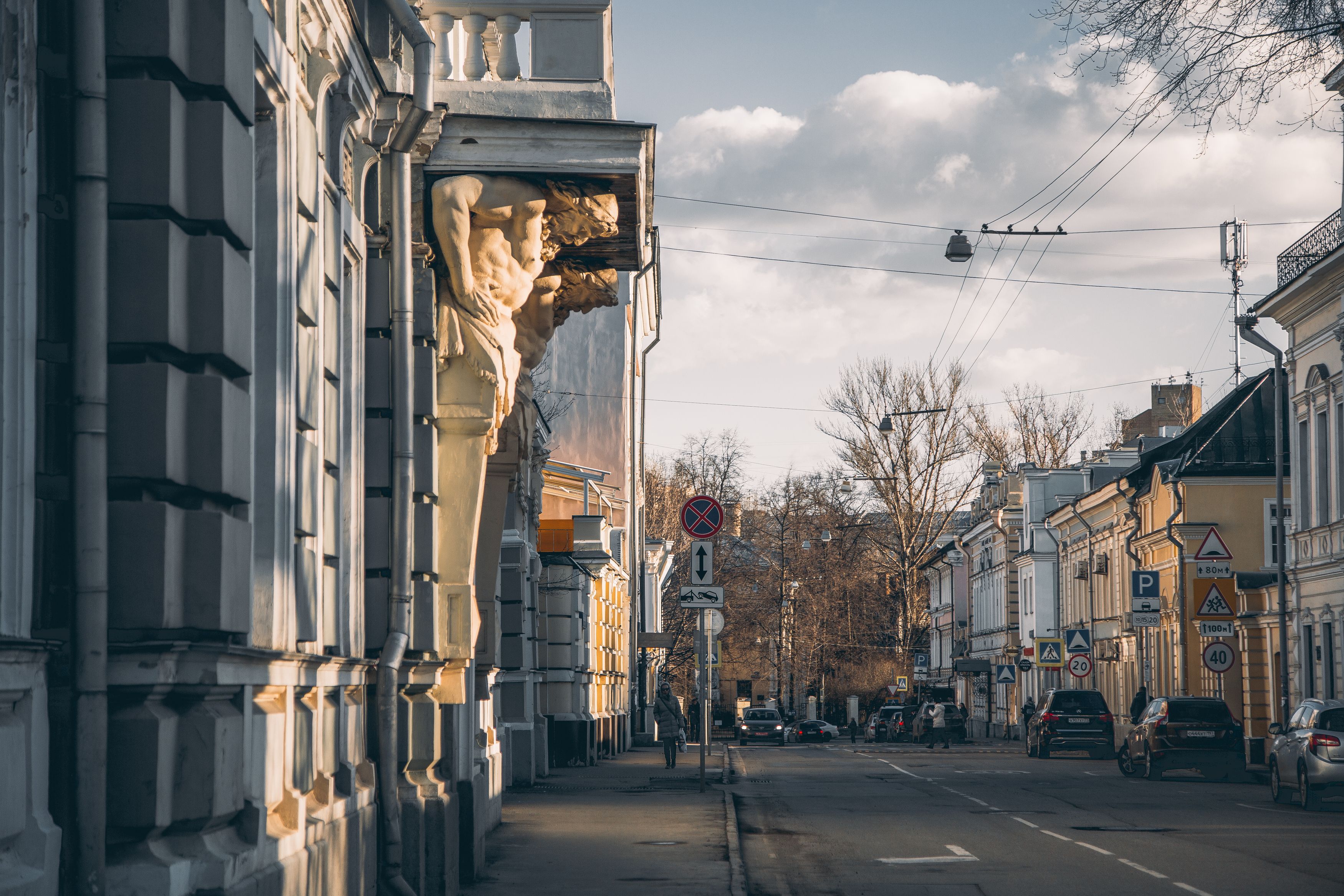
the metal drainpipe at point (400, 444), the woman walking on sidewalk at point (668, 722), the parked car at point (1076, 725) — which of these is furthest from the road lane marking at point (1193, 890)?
the parked car at point (1076, 725)

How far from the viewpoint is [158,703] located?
5.54m

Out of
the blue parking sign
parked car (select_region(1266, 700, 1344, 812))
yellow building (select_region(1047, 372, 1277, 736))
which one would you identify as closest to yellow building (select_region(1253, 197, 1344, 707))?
A: yellow building (select_region(1047, 372, 1277, 736))

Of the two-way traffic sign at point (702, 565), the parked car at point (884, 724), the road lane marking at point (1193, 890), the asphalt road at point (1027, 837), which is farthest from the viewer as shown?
the parked car at point (884, 724)

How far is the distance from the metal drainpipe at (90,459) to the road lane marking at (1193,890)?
8858 millimetres

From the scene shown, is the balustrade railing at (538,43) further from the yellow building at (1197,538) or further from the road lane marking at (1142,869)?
the yellow building at (1197,538)

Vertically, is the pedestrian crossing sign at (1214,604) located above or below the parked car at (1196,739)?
above

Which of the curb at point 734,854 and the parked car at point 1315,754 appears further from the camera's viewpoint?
the parked car at point 1315,754

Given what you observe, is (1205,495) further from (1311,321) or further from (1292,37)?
(1292,37)

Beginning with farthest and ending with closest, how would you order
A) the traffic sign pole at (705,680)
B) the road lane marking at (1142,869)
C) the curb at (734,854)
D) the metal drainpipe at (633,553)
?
1. the metal drainpipe at (633,553)
2. the traffic sign pole at (705,680)
3. the road lane marking at (1142,869)
4. the curb at (734,854)

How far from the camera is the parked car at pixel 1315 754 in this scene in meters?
20.5

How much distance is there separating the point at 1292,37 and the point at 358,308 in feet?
20.1

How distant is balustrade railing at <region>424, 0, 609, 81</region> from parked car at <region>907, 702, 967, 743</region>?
139 feet

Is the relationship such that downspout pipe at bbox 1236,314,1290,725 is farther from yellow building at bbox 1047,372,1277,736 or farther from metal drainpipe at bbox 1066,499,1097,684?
metal drainpipe at bbox 1066,499,1097,684

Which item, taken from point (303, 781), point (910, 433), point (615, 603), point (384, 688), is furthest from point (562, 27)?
point (910, 433)
